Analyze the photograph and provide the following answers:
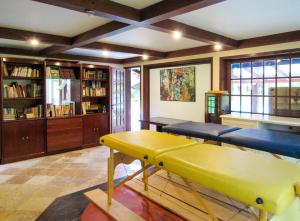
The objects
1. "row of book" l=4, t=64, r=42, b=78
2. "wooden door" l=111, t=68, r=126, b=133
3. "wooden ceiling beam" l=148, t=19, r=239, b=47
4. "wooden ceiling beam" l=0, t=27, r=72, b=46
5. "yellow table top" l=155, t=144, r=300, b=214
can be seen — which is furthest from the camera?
"wooden door" l=111, t=68, r=126, b=133

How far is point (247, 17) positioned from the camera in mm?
2887

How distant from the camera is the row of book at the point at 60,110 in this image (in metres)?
4.98

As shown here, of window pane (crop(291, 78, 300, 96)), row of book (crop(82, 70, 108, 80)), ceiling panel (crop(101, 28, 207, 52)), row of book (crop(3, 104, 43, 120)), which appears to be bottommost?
row of book (crop(3, 104, 43, 120))

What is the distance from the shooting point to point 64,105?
5211 millimetres

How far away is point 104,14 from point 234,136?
6.06 feet

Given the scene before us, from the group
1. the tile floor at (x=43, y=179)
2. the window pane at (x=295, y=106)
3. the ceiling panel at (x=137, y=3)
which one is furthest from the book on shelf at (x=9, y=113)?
the window pane at (x=295, y=106)

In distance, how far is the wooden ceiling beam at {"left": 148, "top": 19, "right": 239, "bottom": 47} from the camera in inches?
115

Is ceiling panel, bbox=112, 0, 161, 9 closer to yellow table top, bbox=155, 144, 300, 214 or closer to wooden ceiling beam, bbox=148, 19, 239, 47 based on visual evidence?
wooden ceiling beam, bbox=148, 19, 239, 47

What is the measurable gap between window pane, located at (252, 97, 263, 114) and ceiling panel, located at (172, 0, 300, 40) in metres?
1.14

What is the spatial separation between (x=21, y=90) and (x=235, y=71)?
13.9 ft

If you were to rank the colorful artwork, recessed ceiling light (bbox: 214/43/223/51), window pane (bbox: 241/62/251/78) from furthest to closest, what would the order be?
the colorful artwork
window pane (bbox: 241/62/251/78)
recessed ceiling light (bbox: 214/43/223/51)

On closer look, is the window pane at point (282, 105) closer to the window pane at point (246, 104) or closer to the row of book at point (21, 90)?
the window pane at point (246, 104)

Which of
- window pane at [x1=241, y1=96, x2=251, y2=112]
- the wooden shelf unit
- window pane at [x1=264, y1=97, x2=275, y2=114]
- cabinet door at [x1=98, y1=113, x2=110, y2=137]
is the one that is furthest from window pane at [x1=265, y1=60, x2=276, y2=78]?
cabinet door at [x1=98, y1=113, x2=110, y2=137]

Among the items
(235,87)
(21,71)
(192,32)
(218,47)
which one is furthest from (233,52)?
(21,71)
